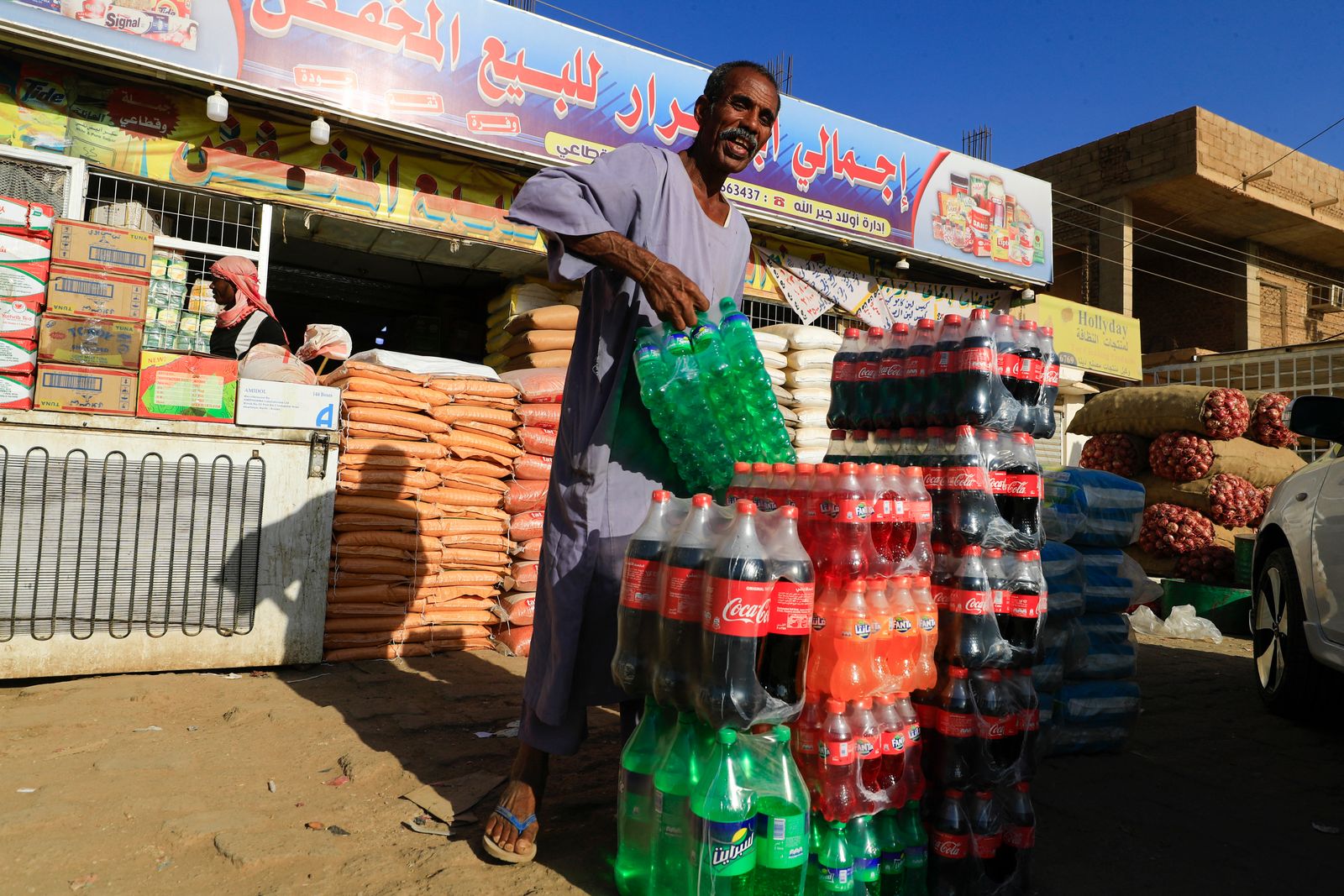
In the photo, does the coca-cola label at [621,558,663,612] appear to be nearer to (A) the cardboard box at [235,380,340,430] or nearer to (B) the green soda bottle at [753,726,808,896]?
(B) the green soda bottle at [753,726,808,896]

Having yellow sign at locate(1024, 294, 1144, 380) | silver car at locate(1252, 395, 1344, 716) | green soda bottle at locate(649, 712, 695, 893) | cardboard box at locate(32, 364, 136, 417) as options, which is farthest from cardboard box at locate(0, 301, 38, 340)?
yellow sign at locate(1024, 294, 1144, 380)

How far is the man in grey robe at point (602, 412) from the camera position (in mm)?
2125

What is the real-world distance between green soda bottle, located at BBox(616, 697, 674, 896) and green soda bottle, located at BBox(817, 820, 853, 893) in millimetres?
396

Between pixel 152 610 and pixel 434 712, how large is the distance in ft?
5.05

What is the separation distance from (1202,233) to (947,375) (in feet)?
61.1

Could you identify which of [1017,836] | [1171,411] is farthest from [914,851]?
Result: [1171,411]

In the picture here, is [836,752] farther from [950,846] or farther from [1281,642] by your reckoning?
[1281,642]

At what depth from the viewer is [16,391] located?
3.67 meters

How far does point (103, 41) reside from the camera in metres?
5.43

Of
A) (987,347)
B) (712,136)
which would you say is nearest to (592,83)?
(712,136)

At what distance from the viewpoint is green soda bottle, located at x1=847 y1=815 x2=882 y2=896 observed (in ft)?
6.06

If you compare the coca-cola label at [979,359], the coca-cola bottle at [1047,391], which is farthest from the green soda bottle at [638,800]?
the coca-cola bottle at [1047,391]

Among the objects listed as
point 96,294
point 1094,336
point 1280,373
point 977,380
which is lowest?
point 977,380

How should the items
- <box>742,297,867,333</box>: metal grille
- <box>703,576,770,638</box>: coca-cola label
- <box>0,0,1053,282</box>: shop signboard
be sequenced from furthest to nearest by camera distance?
<box>742,297,867,333</box>: metal grille, <box>0,0,1053,282</box>: shop signboard, <box>703,576,770,638</box>: coca-cola label
